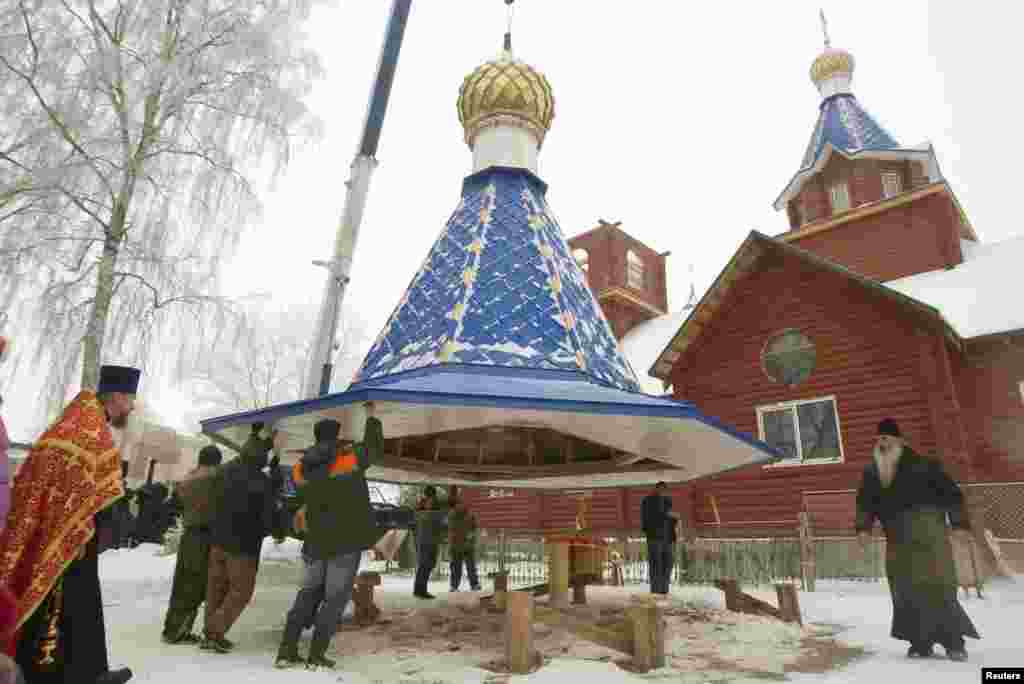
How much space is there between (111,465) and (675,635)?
5174 mm

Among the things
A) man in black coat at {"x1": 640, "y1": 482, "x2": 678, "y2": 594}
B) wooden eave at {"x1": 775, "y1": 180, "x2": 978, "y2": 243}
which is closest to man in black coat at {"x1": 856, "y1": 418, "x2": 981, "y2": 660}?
man in black coat at {"x1": 640, "y1": 482, "x2": 678, "y2": 594}

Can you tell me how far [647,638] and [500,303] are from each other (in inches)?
118

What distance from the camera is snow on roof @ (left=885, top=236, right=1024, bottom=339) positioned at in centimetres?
1358

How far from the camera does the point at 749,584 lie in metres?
11.3

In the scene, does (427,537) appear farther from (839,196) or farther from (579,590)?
(839,196)

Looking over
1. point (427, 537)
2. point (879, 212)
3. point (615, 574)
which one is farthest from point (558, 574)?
point (879, 212)

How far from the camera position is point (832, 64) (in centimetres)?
2488

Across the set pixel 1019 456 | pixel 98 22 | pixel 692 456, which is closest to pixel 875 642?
pixel 692 456

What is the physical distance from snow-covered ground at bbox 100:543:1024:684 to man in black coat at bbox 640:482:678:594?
87 centimetres

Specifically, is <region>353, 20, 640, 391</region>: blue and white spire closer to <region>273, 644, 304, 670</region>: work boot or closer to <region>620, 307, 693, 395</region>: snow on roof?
<region>273, 644, 304, 670</region>: work boot

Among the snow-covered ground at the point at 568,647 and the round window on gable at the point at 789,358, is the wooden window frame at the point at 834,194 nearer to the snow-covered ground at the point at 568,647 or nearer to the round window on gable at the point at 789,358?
the round window on gable at the point at 789,358

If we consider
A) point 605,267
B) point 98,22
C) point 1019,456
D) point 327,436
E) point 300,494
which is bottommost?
point 300,494

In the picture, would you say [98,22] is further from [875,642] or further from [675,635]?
[875,642]

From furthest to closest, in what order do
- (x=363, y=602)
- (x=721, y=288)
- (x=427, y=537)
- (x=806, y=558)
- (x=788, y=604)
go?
1. (x=721, y=288)
2. (x=806, y=558)
3. (x=427, y=537)
4. (x=788, y=604)
5. (x=363, y=602)
